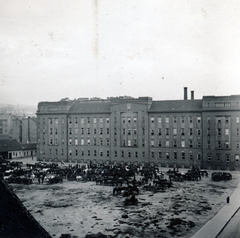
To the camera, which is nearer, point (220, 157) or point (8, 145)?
point (220, 157)

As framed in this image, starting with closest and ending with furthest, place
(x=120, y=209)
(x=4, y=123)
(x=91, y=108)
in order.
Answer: (x=120, y=209) → (x=91, y=108) → (x=4, y=123)

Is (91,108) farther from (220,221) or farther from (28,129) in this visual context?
(220,221)

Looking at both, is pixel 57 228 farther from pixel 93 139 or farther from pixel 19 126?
pixel 19 126

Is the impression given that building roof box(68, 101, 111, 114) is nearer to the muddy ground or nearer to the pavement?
the muddy ground

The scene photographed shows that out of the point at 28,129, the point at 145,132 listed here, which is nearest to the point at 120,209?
the point at 145,132

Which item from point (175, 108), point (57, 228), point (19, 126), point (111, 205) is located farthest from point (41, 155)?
point (57, 228)

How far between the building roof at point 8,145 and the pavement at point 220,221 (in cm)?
5769

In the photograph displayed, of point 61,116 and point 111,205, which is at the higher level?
point 61,116

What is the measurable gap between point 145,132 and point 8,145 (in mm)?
37167

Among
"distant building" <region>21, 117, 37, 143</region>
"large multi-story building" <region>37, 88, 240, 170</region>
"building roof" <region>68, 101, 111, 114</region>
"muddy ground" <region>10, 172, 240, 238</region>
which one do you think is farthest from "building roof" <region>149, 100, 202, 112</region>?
"distant building" <region>21, 117, 37, 143</region>

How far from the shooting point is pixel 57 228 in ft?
75.1

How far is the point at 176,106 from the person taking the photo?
2339 inches

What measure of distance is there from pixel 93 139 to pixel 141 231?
44393mm

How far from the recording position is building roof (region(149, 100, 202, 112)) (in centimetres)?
5799
